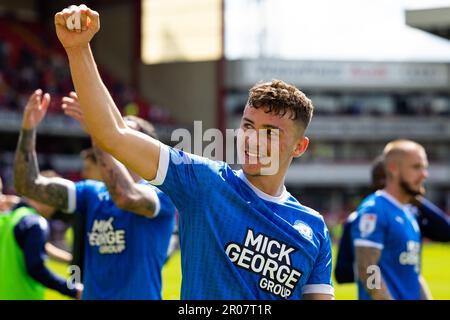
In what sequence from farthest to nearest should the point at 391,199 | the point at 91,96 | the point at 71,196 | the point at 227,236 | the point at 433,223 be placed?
1. the point at 433,223
2. the point at 391,199
3. the point at 71,196
4. the point at 227,236
5. the point at 91,96

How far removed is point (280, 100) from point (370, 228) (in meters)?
2.57

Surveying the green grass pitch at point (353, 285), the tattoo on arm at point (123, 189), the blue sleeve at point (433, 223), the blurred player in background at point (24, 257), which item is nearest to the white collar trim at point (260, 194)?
the tattoo on arm at point (123, 189)

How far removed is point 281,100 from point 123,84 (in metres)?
37.3

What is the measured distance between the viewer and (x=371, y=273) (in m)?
5.08

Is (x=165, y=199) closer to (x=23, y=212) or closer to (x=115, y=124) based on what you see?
(x=23, y=212)

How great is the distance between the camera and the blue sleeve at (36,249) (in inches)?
219

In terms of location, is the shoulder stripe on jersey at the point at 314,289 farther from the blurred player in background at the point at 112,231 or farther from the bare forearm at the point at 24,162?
the bare forearm at the point at 24,162

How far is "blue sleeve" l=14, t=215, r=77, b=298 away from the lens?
18.3ft

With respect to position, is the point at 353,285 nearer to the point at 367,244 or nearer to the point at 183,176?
the point at 367,244

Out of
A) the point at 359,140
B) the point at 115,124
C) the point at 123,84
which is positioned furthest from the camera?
the point at 359,140

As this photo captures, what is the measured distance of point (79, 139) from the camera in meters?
34.8

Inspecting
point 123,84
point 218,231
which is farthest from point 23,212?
point 123,84

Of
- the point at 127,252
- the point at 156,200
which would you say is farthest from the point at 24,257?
the point at 156,200
